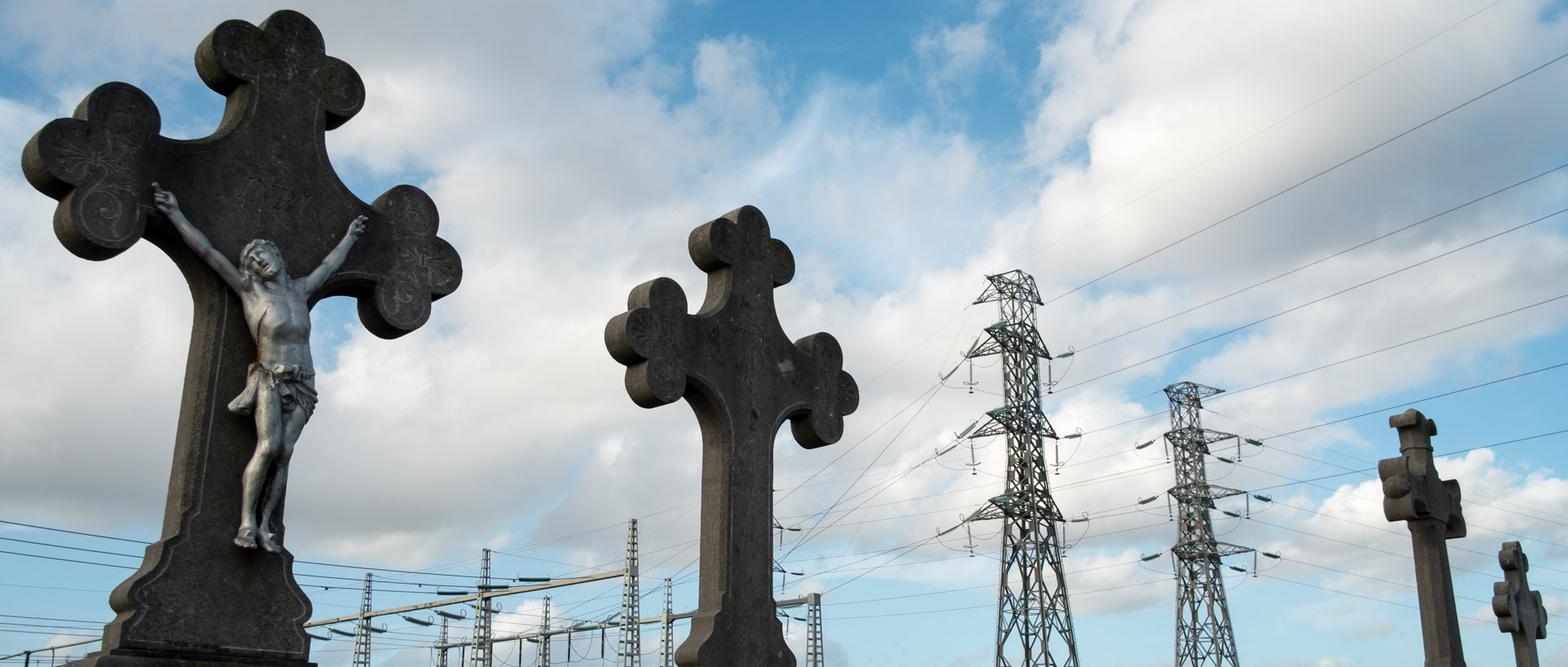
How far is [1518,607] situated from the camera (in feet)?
39.5

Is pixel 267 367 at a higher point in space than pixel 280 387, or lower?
higher

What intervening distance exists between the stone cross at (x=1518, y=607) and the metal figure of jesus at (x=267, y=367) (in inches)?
425

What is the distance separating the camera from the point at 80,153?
22.6 feet

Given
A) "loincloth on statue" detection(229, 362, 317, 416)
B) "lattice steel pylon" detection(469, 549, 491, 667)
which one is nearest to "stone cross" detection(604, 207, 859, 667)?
"loincloth on statue" detection(229, 362, 317, 416)

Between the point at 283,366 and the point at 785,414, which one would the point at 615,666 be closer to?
the point at 785,414

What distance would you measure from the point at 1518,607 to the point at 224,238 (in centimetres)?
1172

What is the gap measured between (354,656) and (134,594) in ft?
147

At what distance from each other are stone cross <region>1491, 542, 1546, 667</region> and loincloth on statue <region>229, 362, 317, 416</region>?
10751 millimetres

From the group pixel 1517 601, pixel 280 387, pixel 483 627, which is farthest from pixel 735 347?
pixel 483 627

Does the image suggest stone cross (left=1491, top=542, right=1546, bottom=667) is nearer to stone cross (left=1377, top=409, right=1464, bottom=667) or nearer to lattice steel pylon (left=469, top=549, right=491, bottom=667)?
stone cross (left=1377, top=409, right=1464, bottom=667)

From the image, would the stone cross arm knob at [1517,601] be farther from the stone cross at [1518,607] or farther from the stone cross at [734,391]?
the stone cross at [734,391]

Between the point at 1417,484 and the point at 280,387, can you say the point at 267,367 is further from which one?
the point at 1417,484

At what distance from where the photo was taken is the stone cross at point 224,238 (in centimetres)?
677

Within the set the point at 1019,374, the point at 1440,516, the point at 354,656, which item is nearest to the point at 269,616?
the point at 1440,516
